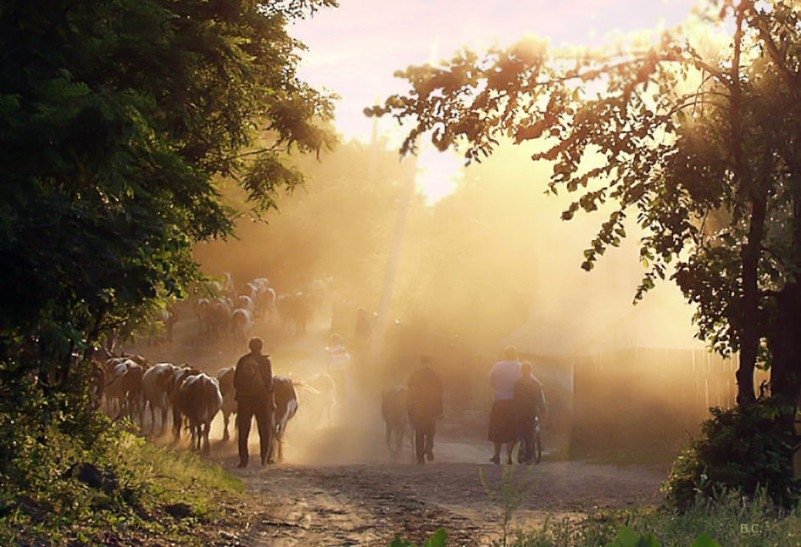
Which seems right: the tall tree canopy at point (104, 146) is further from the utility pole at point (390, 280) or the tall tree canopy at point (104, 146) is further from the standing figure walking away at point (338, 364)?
the utility pole at point (390, 280)

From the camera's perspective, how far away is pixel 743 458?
1242 cm

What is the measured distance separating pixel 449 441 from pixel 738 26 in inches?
746

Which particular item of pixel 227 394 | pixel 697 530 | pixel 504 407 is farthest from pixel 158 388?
pixel 697 530

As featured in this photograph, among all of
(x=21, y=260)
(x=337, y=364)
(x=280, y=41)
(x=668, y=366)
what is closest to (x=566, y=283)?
(x=337, y=364)

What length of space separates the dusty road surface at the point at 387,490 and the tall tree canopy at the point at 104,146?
2.77 m

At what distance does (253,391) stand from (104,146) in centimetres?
948

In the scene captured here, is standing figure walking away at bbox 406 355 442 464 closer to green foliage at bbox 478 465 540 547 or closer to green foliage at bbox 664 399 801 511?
green foliage at bbox 478 465 540 547

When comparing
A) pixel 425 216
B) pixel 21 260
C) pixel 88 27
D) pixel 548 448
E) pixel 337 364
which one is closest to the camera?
pixel 21 260

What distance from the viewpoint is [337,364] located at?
3192 centimetres

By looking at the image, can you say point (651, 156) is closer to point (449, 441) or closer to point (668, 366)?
point (668, 366)

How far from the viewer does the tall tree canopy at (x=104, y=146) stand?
9.41 m

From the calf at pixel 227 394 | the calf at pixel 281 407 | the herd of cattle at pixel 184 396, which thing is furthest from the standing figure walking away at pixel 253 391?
the calf at pixel 227 394

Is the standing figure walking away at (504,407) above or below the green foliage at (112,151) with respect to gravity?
below

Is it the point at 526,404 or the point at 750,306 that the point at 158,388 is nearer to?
the point at 526,404
